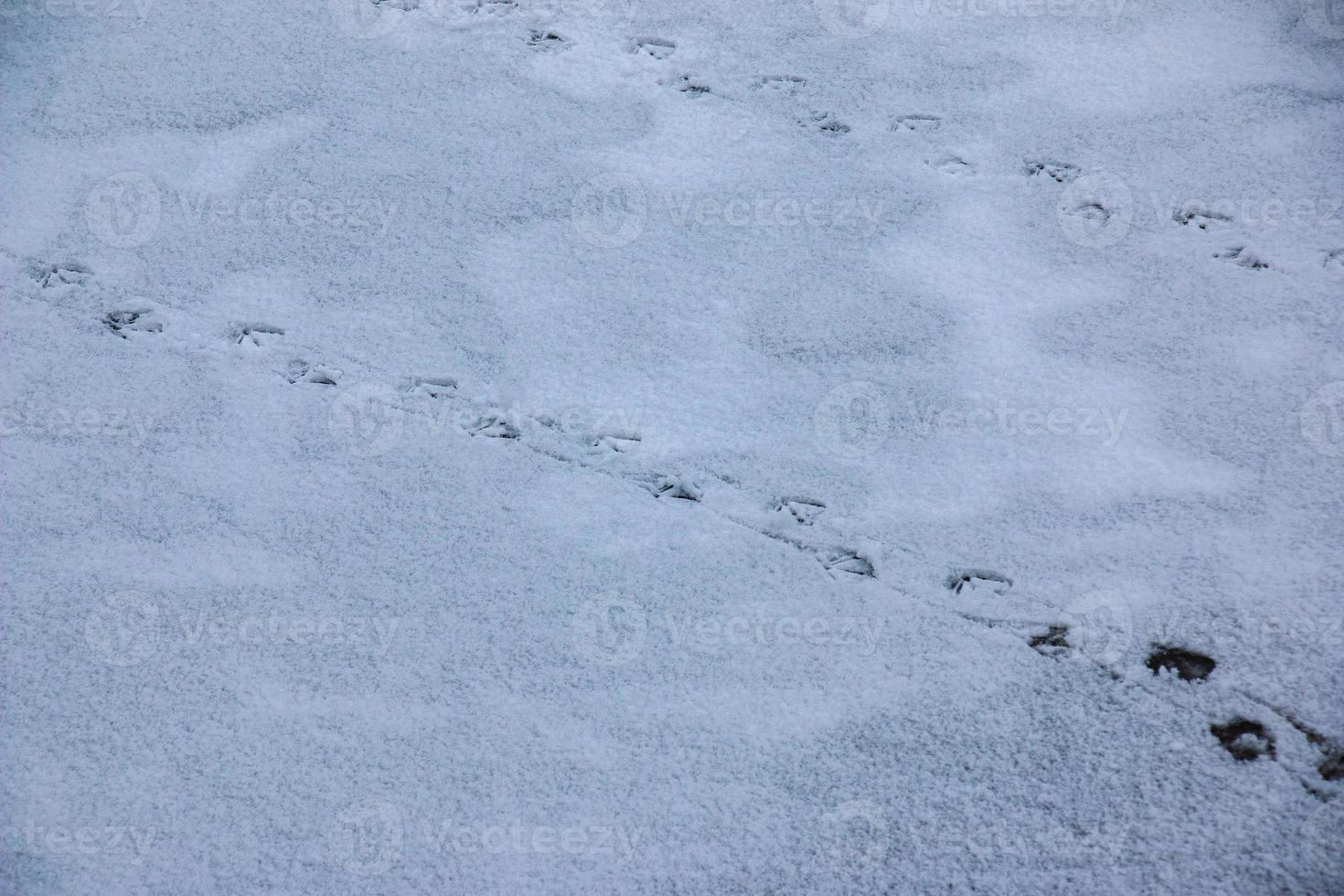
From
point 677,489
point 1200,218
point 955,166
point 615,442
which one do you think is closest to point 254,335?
point 615,442

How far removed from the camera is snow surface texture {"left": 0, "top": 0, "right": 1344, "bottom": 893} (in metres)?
1.11

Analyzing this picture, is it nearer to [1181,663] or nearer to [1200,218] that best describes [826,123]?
[1200,218]

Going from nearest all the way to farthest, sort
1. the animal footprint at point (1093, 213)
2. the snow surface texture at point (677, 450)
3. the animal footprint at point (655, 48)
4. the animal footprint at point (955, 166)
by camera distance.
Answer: the snow surface texture at point (677, 450) < the animal footprint at point (1093, 213) < the animal footprint at point (955, 166) < the animal footprint at point (655, 48)

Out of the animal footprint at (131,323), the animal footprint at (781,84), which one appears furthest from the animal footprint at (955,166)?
the animal footprint at (131,323)

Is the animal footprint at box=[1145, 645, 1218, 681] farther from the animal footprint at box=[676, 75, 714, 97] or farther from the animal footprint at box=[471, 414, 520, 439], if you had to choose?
the animal footprint at box=[676, 75, 714, 97]

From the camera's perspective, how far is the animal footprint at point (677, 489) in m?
1.41

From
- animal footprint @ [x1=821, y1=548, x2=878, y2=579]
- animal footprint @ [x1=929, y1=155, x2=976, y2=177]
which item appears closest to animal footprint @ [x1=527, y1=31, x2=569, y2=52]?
animal footprint @ [x1=929, y1=155, x2=976, y2=177]

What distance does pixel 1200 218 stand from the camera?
172 centimetres

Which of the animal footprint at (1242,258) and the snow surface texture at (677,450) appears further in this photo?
the animal footprint at (1242,258)

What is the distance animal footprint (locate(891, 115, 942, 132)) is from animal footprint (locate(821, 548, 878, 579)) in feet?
3.27

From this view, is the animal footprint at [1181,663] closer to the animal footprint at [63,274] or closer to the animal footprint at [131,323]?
the animal footprint at [131,323]

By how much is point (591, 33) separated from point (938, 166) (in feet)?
2.72

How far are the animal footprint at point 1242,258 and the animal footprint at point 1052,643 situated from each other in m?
0.81

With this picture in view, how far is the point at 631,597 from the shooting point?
1300mm
